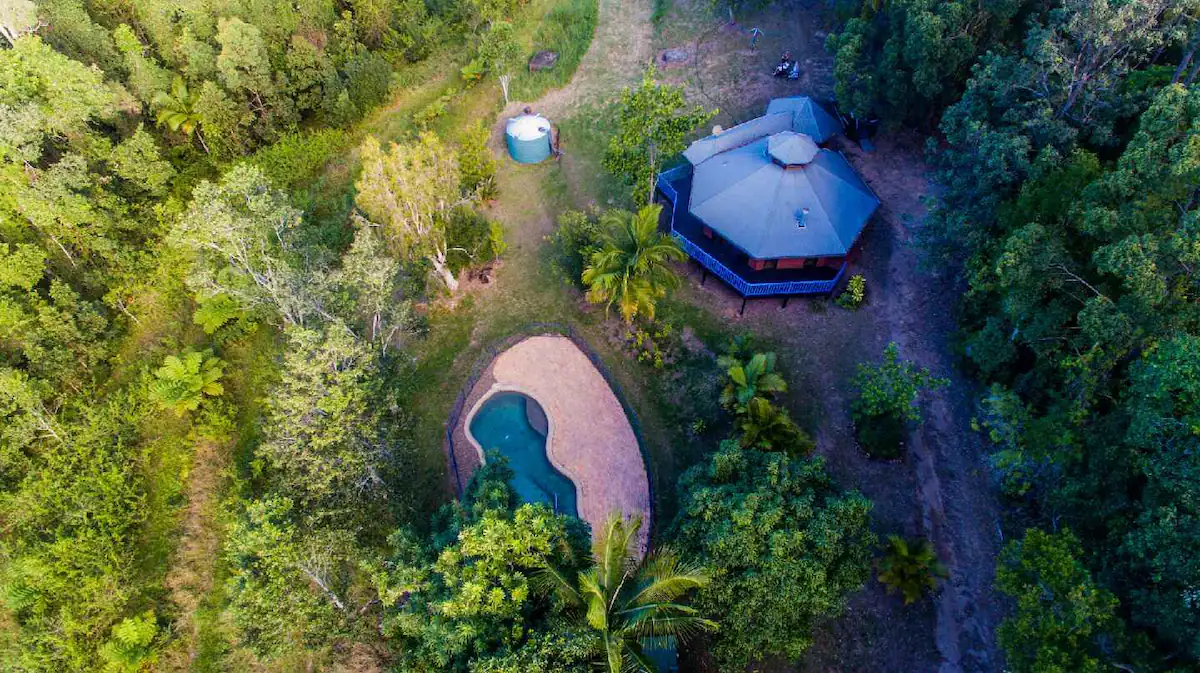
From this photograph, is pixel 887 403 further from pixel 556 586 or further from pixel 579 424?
pixel 556 586

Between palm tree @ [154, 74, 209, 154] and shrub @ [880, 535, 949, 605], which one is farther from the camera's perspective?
palm tree @ [154, 74, 209, 154]

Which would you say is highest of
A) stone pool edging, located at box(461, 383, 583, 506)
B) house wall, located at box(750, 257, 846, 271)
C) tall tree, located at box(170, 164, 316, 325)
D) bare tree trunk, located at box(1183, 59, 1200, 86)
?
bare tree trunk, located at box(1183, 59, 1200, 86)

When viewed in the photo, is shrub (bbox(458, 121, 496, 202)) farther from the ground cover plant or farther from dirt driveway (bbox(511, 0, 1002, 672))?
dirt driveway (bbox(511, 0, 1002, 672))

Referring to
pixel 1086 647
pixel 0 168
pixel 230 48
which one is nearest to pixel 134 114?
pixel 230 48

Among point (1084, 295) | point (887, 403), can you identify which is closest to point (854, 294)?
point (887, 403)

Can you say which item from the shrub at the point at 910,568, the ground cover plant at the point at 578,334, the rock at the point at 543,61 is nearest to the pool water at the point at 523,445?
the ground cover plant at the point at 578,334

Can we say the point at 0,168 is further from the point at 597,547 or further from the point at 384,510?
the point at 597,547

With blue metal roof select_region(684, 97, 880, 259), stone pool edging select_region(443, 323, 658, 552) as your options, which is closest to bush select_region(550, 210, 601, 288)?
stone pool edging select_region(443, 323, 658, 552)
